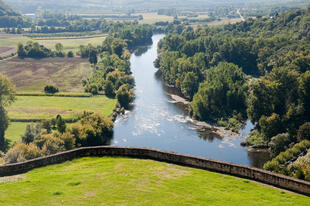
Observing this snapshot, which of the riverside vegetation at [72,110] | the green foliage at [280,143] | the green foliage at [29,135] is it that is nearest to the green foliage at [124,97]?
the riverside vegetation at [72,110]

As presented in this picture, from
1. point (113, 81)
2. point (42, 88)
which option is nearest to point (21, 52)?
point (42, 88)

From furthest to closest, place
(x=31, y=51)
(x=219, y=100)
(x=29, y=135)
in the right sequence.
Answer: (x=31, y=51)
(x=219, y=100)
(x=29, y=135)

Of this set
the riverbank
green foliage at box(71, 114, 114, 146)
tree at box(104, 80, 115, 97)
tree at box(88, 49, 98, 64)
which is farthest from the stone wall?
tree at box(88, 49, 98, 64)

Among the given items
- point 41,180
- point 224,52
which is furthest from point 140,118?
point 41,180

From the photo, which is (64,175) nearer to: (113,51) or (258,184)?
(258,184)

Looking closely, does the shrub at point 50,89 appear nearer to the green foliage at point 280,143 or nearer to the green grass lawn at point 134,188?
the green foliage at point 280,143

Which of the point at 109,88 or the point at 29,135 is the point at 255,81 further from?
the point at 29,135
